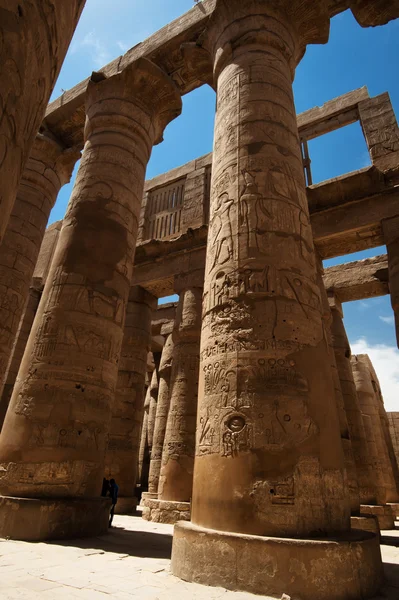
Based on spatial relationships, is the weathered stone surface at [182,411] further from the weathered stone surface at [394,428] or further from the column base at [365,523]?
the weathered stone surface at [394,428]

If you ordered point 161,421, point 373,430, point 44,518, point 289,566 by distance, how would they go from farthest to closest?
1. point 373,430
2. point 161,421
3. point 44,518
4. point 289,566

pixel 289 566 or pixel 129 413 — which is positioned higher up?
pixel 129 413

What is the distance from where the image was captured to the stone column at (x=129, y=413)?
8.94 m

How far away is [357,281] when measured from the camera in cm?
1085

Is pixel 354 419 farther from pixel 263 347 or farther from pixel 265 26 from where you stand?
pixel 265 26

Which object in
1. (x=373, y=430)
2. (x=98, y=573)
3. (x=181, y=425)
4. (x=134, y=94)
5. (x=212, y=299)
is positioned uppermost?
(x=134, y=94)

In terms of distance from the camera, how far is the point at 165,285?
11266 millimetres

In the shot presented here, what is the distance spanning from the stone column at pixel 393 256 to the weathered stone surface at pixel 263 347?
12.0 feet

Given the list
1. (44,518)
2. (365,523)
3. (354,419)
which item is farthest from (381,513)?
(44,518)

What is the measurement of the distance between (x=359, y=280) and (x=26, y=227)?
8392 millimetres

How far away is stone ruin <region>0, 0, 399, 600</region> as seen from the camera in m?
2.81

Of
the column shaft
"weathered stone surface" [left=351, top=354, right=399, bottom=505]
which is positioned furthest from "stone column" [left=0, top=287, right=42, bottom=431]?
"weathered stone surface" [left=351, top=354, right=399, bottom=505]

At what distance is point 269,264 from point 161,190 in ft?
35.4

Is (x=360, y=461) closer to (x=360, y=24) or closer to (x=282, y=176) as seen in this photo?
(x=282, y=176)
